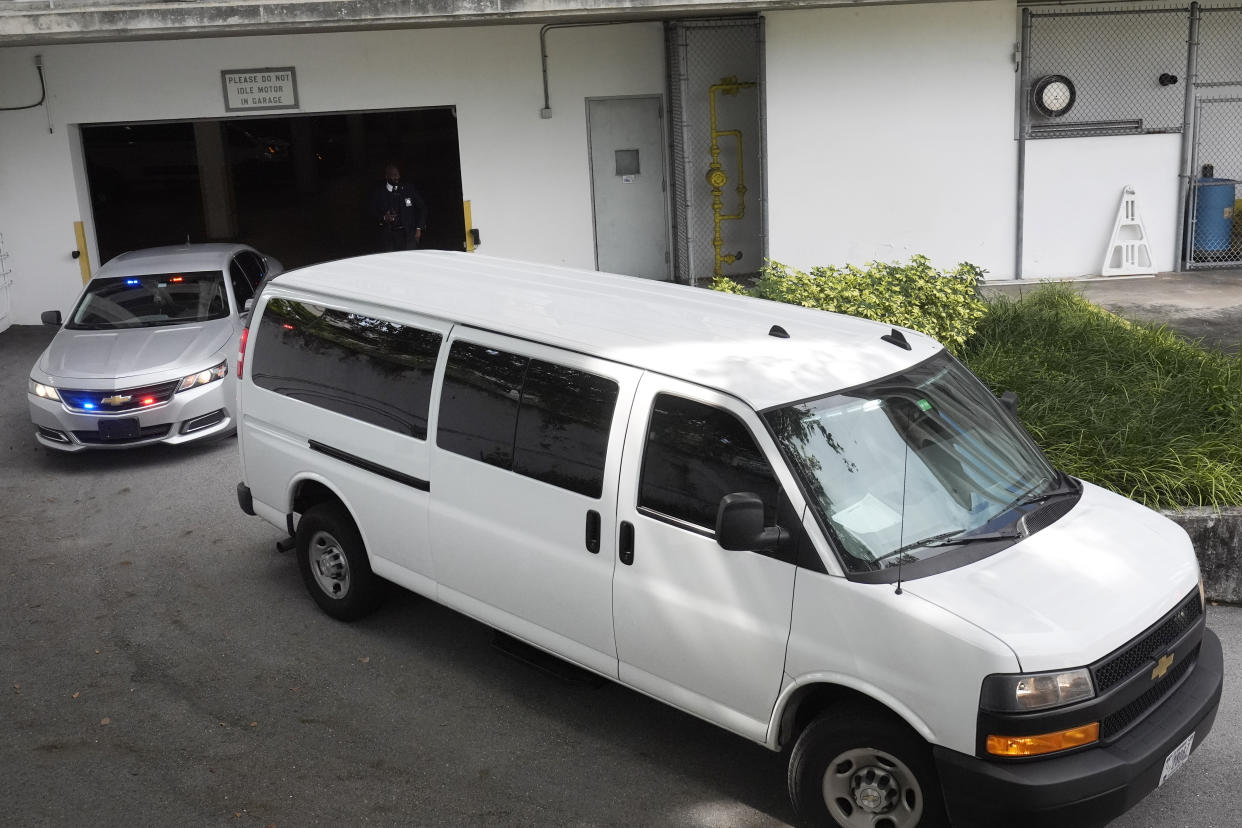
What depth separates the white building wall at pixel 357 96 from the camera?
50.5ft

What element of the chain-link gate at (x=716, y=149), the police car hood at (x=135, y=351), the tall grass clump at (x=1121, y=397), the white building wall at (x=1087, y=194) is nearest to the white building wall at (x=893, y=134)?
the white building wall at (x=1087, y=194)

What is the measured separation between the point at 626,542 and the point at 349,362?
86.8 inches

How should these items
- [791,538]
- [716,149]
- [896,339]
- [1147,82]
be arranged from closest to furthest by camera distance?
[791,538] < [896,339] < [716,149] < [1147,82]

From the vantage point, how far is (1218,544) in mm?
6867

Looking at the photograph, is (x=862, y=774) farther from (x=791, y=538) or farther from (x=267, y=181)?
(x=267, y=181)

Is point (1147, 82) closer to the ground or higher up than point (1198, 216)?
higher up

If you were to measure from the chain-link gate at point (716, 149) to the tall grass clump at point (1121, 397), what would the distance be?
5.55 metres

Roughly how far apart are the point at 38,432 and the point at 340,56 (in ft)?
24.1

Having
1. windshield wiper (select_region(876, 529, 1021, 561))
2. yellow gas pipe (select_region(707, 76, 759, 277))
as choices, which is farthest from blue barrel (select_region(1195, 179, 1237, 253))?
windshield wiper (select_region(876, 529, 1021, 561))

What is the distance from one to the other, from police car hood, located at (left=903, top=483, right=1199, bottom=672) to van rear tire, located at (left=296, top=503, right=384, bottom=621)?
3438 millimetres

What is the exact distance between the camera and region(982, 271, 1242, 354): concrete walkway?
12.1 meters

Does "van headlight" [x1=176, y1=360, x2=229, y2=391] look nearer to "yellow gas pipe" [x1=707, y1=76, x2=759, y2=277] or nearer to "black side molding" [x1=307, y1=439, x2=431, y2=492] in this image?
"black side molding" [x1=307, y1=439, x2=431, y2=492]

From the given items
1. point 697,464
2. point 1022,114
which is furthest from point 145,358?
point 1022,114

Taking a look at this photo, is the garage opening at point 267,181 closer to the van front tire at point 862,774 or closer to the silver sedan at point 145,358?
the silver sedan at point 145,358
